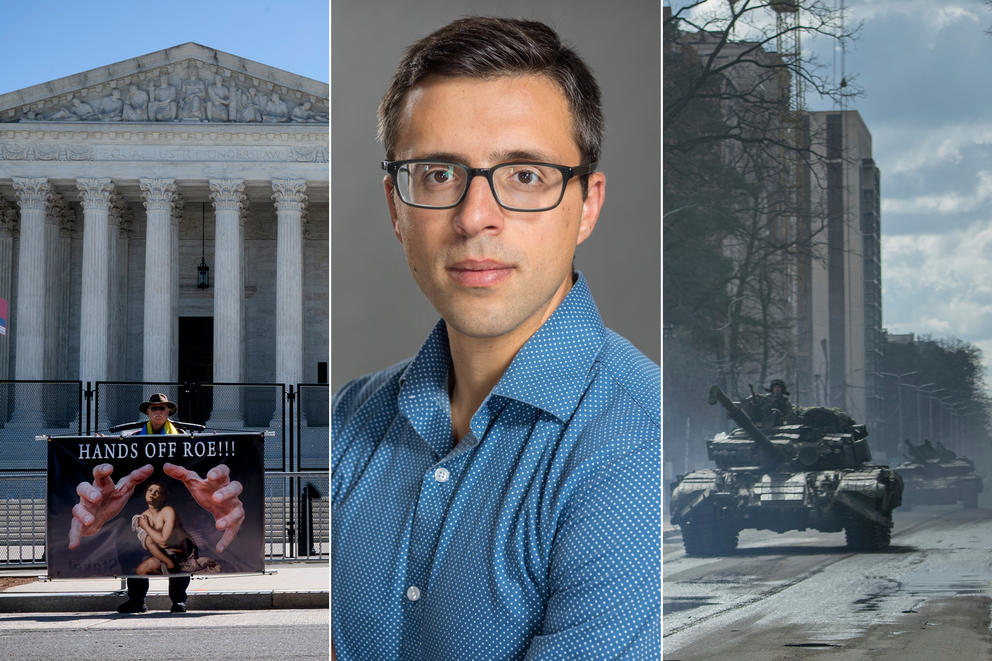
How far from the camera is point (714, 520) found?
5.15m

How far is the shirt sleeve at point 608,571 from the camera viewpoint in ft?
7.84

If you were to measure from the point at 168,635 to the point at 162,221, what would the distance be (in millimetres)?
20028

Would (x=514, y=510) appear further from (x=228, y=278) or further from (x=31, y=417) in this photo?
(x=228, y=278)

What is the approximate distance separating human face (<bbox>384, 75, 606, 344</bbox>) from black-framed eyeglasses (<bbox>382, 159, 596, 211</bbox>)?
2 centimetres

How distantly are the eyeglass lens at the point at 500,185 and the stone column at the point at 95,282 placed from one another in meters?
25.0

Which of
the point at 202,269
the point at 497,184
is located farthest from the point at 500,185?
the point at 202,269

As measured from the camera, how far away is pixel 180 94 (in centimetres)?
2581

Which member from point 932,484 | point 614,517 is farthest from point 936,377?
point 614,517

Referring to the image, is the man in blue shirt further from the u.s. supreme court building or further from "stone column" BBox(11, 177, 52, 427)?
"stone column" BBox(11, 177, 52, 427)

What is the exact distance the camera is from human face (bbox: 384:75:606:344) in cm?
292

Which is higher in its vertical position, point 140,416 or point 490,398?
point 490,398

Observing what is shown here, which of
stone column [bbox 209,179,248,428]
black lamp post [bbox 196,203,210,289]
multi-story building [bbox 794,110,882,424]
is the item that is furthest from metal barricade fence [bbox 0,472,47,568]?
stone column [bbox 209,179,248,428]

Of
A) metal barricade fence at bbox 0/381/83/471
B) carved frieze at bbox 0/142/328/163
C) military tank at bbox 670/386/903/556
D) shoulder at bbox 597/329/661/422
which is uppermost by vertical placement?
carved frieze at bbox 0/142/328/163

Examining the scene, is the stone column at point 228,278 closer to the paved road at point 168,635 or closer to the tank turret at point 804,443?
the paved road at point 168,635
